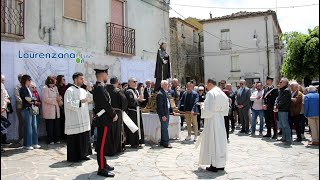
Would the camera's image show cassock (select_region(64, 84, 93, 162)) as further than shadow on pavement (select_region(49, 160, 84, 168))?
Yes

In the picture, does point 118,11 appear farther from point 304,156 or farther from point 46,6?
point 304,156

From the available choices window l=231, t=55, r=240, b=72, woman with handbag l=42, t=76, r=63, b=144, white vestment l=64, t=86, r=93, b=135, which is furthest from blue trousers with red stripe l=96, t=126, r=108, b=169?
window l=231, t=55, r=240, b=72

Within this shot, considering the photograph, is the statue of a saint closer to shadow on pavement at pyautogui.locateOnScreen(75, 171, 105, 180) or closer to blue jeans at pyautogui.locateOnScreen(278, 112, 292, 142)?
blue jeans at pyautogui.locateOnScreen(278, 112, 292, 142)

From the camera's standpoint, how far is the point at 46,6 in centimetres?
1073

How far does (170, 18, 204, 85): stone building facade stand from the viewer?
91.0 feet

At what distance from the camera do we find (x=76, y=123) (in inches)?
267

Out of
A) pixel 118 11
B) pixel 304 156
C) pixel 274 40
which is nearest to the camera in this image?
pixel 304 156

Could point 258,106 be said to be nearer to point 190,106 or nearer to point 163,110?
point 190,106

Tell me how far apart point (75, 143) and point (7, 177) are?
1.52 m

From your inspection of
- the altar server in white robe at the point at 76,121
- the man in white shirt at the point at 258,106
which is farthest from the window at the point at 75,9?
the man in white shirt at the point at 258,106

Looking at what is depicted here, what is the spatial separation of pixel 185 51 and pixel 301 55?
591 inches

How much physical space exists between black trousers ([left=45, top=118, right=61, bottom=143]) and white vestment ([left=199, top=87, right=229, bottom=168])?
14.1 ft

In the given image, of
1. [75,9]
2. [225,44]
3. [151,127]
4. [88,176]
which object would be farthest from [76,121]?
[225,44]

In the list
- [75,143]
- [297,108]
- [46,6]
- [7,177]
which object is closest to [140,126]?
[75,143]
